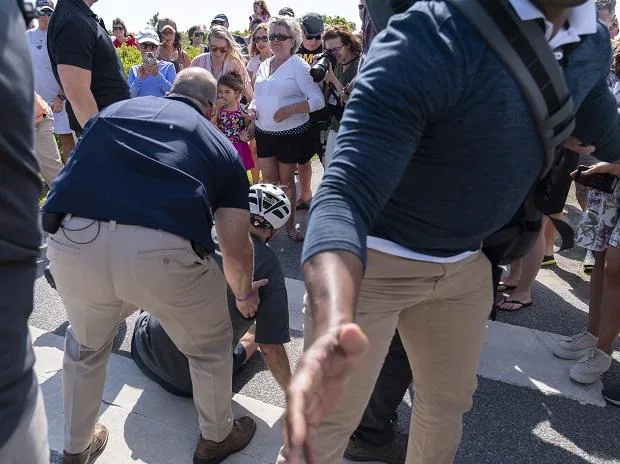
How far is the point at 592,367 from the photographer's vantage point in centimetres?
298

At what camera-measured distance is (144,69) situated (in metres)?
5.49

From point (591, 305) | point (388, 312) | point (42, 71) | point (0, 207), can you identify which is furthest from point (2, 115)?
point (42, 71)

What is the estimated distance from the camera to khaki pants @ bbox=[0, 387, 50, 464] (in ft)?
3.65

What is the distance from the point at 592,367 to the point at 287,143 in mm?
2942

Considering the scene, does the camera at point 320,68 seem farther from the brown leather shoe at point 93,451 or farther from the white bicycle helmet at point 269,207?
the brown leather shoe at point 93,451

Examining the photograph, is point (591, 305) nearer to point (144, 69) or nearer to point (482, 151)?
point (482, 151)

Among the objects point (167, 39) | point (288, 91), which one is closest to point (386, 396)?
point (288, 91)

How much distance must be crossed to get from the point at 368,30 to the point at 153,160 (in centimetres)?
94

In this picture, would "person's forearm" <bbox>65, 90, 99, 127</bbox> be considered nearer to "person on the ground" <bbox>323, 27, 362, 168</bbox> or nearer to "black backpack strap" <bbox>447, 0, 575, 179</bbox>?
"person on the ground" <bbox>323, 27, 362, 168</bbox>

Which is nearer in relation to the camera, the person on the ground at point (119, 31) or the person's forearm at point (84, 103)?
the person's forearm at point (84, 103)

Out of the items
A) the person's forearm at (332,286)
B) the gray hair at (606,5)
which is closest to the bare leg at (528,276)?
the gray hair at (606,5)

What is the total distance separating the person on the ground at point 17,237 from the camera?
0.99 m

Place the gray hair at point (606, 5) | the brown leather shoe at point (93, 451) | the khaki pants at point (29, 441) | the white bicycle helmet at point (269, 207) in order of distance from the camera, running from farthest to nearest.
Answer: the gray hair at point (606, 5) < the white bicycle helmet at point (269, 207) < the brown leather shoe at point (93, 451) < the khaki pants at point (29, 441)

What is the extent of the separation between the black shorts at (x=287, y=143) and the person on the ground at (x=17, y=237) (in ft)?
12.6
